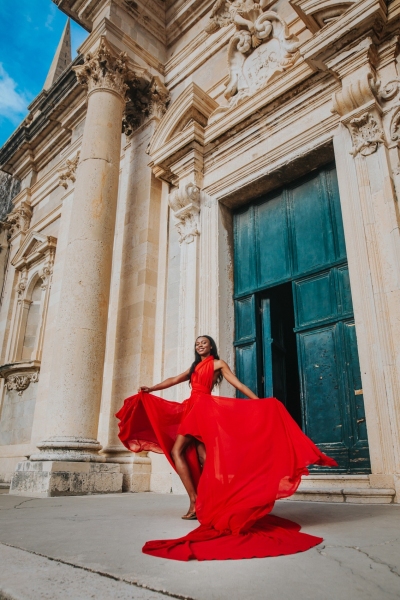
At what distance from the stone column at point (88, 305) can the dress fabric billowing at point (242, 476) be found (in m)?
2.46

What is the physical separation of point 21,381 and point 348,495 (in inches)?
303

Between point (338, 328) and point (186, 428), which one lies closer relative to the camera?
point (186, 428)

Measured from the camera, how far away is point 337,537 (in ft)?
7.28

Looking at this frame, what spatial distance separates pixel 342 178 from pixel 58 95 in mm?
9058

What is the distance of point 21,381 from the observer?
968cm

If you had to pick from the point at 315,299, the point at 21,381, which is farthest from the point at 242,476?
the point at 21,381

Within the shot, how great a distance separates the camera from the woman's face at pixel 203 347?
3732mm

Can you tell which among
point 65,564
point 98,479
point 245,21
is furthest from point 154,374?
point 245,21

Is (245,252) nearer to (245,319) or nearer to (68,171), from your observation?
(245,319)

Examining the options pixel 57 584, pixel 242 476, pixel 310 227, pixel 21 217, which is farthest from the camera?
pixel 21 217

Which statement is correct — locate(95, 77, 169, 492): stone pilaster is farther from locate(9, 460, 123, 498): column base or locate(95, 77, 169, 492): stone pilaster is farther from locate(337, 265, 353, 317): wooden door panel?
locate(337, 265, 353, 317): wooden door panel

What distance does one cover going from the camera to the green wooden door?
487cm

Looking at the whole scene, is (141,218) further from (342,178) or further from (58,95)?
(58,95)

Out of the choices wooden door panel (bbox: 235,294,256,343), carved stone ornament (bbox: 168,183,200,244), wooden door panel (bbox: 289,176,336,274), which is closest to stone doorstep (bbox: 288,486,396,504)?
wooden door panel (bbox: 235,294,256,343)
